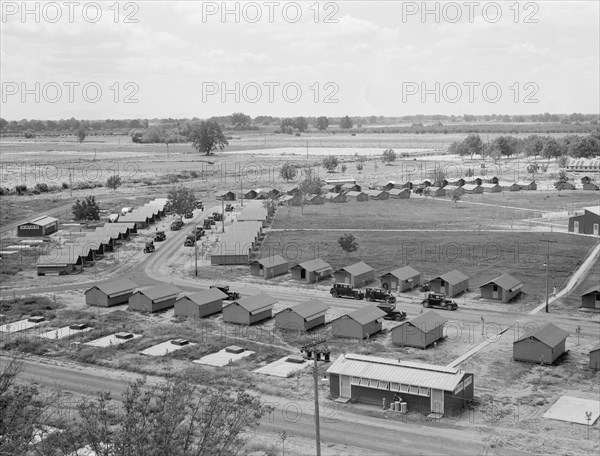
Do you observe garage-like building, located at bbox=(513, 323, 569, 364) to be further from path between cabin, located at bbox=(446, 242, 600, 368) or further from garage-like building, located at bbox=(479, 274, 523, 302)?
garage-like building, located at bbox=(479, 274, 523, 302)

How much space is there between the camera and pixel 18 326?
144 feet

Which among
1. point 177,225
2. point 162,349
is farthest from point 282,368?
point 177,225

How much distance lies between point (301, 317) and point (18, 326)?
1653 cm

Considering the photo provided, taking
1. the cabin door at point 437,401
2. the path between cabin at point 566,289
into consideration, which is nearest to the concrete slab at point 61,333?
the path between cabin at point 566,289

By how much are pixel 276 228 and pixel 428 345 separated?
4070 centimetres

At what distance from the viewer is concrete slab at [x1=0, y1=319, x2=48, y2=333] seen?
43281 millimetres

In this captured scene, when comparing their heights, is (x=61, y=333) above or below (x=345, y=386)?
below

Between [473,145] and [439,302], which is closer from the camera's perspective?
[439,302]

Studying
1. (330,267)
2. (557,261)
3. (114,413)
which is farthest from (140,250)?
(114,413)

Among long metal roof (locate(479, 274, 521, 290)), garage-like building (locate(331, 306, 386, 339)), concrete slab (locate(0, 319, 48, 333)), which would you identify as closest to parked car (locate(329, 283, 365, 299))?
garage-like building (locate(331, 306, 386, 339))

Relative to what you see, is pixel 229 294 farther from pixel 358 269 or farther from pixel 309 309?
pixel 358 269

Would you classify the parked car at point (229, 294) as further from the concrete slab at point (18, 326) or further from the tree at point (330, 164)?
the tree at point (330, 164)

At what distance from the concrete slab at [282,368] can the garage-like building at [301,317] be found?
5.36 m

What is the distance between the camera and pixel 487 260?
194ft
